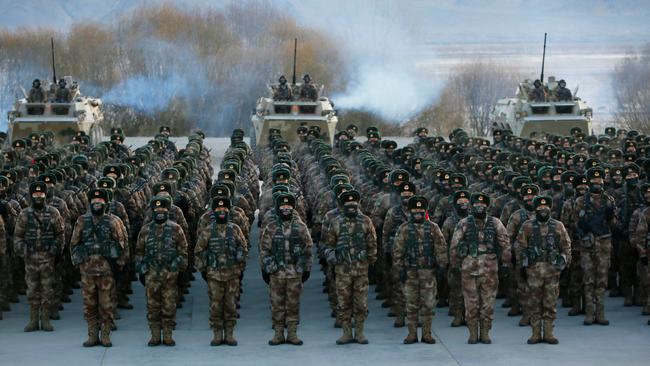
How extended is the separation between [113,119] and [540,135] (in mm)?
23370

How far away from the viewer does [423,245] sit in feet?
57.1

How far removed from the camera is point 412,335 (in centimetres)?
1741

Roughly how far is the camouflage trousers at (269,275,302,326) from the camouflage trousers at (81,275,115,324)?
1.64m

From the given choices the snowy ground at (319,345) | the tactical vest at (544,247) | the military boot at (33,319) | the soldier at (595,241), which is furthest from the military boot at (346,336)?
the military boot at (33,319)

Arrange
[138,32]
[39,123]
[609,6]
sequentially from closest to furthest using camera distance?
[39,123] < [138,32] < [609,6]

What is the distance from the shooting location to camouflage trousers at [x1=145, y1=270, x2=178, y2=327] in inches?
681

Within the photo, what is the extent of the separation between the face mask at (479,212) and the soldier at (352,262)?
3.50 ft

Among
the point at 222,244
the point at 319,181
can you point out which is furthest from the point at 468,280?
the point at 319,181

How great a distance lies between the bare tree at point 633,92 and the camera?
54.1 m

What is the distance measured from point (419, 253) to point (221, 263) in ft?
6.57

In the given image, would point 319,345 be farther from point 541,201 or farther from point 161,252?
point 541,201

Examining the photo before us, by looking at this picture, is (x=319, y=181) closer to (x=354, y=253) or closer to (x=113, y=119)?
(x=354, y=253)

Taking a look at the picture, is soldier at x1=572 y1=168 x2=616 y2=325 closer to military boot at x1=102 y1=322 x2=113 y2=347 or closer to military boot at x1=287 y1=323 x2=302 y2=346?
military boot at x1=287 y1=323 x2=302 y2=346

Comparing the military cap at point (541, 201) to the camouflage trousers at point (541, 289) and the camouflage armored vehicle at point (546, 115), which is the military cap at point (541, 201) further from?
the camouflage armored vehicle at point (546, 115)
